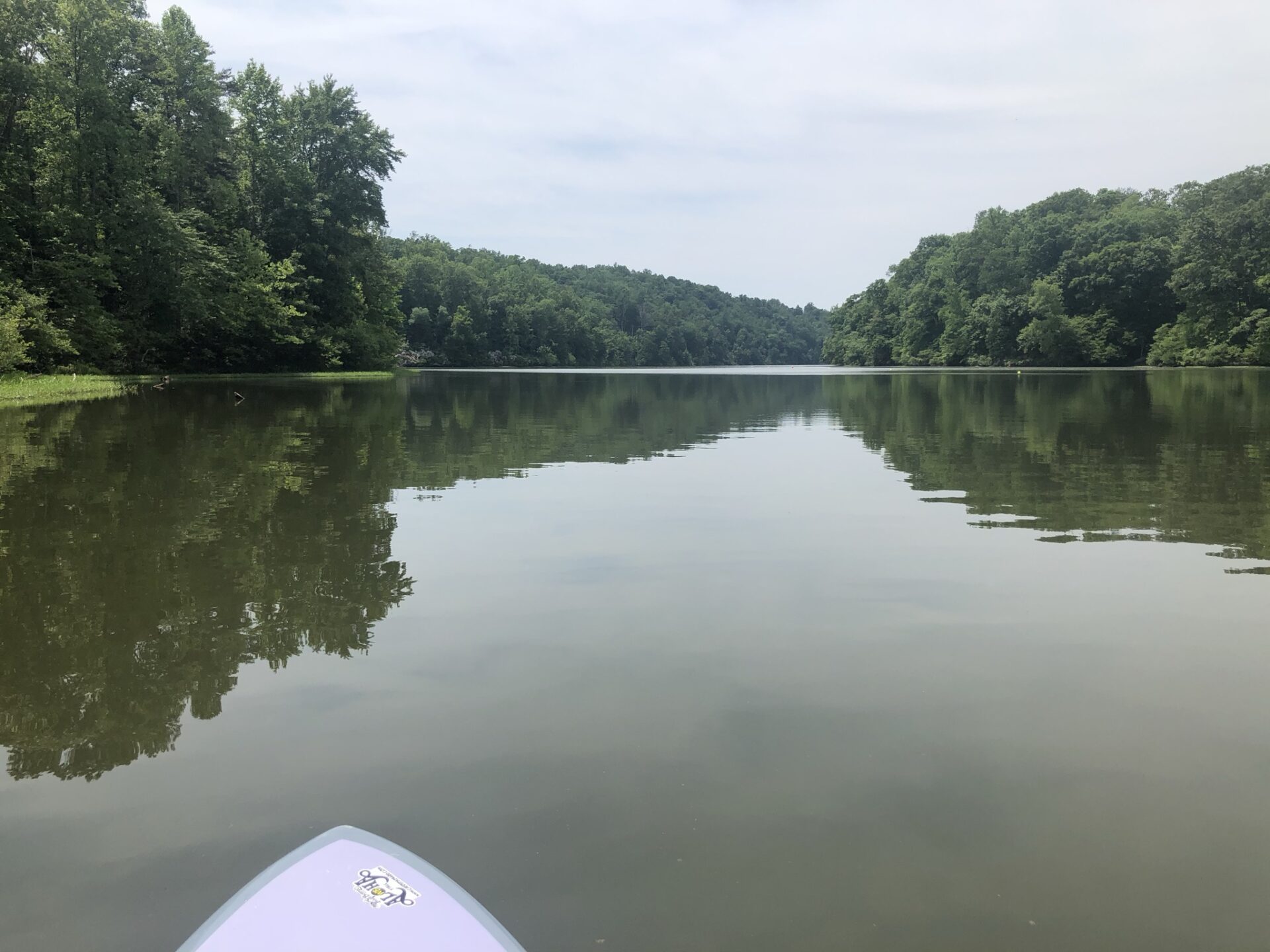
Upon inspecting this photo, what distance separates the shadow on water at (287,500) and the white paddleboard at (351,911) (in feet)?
5.16

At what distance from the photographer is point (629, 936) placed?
273 centimetres

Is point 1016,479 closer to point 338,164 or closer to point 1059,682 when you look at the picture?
point 1059,682

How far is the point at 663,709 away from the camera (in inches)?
173

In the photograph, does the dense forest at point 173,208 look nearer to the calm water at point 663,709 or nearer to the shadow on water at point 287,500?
the shadow on water at point 287,500

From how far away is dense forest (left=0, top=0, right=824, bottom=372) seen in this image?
115ft

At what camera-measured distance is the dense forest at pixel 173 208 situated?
3500cm

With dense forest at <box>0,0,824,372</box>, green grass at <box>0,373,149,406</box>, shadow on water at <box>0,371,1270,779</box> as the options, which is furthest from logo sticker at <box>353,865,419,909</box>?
dense forest at <box>0,0,824,372</box>

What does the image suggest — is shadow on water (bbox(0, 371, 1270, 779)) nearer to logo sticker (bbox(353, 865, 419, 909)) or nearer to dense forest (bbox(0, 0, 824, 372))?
logo sticker (bbox(353, 865, 419, 909))

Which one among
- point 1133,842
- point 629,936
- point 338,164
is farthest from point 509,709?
point 338,164

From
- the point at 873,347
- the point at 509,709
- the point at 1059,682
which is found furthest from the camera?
the point at 873,347

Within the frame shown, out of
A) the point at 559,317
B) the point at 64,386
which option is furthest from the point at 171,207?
the point at 559,317

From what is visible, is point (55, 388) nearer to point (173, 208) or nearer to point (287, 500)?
point (173, 208)

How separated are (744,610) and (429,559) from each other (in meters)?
2.90

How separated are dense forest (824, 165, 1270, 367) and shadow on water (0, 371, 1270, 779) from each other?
173ft
